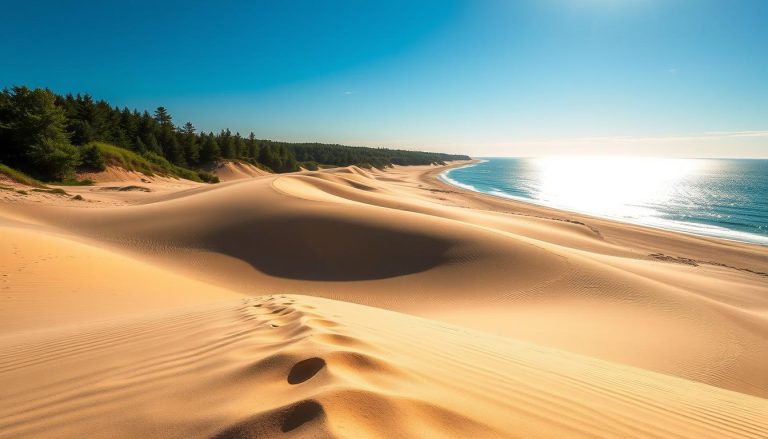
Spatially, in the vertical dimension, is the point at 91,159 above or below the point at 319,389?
above

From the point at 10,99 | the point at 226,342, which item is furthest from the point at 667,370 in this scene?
the point at 10,99

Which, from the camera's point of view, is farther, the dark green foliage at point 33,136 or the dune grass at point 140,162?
the dune grass at point 140,162

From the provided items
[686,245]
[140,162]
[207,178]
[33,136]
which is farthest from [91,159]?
[686,245]

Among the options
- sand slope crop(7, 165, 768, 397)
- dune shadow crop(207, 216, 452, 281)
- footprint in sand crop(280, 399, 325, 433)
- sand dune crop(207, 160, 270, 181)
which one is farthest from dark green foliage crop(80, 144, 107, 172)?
footprint in sand crop(280, 399, 325, 433)

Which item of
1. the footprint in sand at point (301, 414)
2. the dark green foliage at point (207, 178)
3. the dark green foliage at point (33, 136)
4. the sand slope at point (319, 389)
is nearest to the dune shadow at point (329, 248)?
the sand slope at point (319, 389)

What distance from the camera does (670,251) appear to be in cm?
2092

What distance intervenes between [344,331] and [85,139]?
41857 mm

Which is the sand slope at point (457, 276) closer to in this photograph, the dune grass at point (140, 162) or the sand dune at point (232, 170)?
the dune grass at point (140, 162)

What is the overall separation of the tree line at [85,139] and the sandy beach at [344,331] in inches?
362

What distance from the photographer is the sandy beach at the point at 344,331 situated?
6.90ft

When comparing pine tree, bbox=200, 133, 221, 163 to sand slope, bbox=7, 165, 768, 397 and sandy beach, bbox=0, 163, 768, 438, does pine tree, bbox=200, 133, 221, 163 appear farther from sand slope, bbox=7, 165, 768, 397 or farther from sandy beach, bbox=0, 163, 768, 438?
sand slope, bbox=7, 165, 768, 397

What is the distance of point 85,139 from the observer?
107 feet

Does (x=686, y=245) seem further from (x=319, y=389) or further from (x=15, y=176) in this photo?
(x=15, y=176)

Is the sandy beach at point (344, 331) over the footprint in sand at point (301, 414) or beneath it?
beneath
